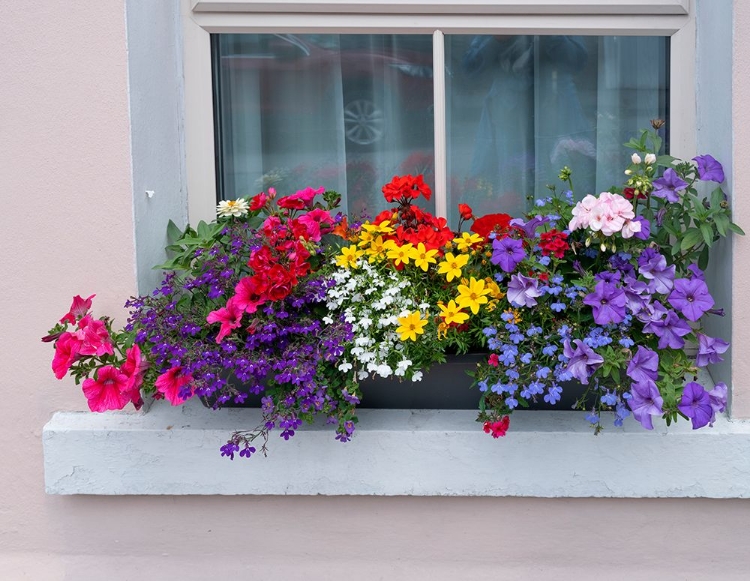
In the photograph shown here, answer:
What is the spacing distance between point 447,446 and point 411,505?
0.69 ft

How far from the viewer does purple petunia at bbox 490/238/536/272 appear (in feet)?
6.14

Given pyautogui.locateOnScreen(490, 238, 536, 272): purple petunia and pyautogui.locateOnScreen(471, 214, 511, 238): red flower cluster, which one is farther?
pyautogui.locateOnScreen(471, 214, 511, 238): red flower cluster

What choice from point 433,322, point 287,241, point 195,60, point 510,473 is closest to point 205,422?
point 287,241

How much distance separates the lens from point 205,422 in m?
2.06

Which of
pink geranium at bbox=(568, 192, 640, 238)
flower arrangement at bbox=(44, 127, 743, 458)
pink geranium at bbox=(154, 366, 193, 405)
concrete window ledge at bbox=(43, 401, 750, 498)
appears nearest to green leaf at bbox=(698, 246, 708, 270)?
flower arrangement at bbox=(44, 127, 743, 458)

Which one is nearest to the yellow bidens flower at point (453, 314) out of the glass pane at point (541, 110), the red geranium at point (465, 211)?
the red geranium at point (465, 211)

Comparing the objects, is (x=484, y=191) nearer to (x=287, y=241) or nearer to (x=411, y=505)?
(x=287, y=241)

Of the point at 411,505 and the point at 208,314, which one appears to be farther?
the point at 411,505

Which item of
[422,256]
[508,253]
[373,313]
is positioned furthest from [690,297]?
[373,313]

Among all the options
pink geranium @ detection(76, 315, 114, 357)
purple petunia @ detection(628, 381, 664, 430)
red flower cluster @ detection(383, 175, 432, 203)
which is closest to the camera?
purple petunia @ detection(628, 381, 664, 430)

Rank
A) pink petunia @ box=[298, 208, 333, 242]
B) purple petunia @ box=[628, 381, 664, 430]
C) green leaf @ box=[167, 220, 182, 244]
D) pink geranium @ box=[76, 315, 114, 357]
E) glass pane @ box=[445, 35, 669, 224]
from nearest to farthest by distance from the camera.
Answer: purple petunia @ box=[628, 381, 664, 430], pink geranium @ box=[76, 315, 114, 357], pink petunia @ box=[298, 208, 333, 242], green leaf @ box=[167, 220, 182, 244], glass pane @ box=[445, 35, 669, 224]

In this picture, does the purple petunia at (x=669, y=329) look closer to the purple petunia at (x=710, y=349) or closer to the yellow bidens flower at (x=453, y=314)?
the purple petunia at (x=710, y=349)

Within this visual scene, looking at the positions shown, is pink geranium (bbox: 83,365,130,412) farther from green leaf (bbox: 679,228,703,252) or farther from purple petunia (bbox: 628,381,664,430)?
green leaf (bbox: 679,228,703,252)

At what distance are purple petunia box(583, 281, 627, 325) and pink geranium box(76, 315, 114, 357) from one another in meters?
1.16
